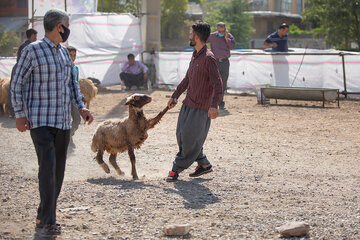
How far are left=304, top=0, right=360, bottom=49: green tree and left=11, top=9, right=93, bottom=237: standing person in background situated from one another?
2370cm

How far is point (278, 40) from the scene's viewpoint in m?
16.2

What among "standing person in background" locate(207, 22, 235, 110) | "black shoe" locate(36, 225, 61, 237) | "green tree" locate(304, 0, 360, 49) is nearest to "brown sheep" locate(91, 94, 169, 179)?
"black shoe" locate(36, 225, 61, 237)

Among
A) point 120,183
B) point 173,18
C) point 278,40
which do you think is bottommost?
point 120,183

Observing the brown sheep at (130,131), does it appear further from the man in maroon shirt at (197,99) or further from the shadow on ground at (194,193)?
the shadow on ground at (194,193)

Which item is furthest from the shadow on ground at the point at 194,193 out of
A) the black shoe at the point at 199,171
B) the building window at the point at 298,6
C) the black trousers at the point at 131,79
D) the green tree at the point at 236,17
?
the building window at the point at 298,6

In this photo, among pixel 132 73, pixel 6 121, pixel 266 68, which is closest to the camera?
pixel 6 121

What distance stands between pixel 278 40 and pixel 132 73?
18.8 ft

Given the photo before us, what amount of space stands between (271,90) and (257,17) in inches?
1755

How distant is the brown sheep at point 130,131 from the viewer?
7.27 metres

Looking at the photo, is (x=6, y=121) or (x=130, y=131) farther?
(x=6, y=121)

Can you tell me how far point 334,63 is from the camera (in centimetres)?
1606

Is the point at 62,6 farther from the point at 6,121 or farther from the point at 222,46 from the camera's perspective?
the point at 222,46

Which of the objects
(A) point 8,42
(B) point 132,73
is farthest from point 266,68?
(A) point 8,42

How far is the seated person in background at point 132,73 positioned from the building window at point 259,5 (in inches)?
1721
